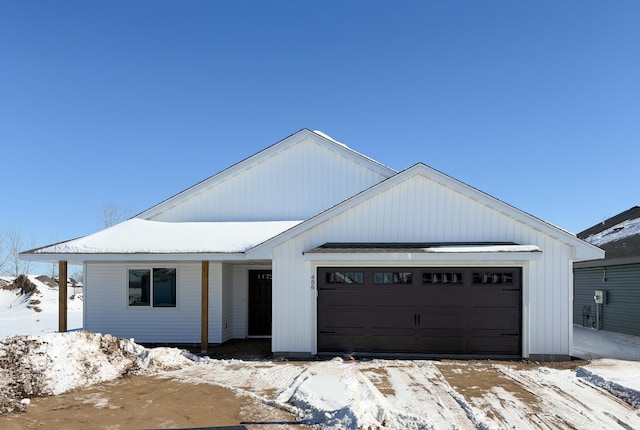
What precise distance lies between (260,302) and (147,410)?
7.40 meters

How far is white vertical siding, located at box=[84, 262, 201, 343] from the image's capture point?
13281 mm

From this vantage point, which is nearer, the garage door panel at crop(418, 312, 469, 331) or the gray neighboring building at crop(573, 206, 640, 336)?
the garage door panel at crop(418, 312, 469, 331)

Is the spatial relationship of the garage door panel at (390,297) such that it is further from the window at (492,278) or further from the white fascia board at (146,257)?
the white fascia board at (146,257)

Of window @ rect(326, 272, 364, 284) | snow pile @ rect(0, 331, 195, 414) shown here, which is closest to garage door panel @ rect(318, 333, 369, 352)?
window @ rect(326, 272, 364, 284)

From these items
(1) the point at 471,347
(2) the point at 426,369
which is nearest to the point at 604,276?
(1) the point at 471,347

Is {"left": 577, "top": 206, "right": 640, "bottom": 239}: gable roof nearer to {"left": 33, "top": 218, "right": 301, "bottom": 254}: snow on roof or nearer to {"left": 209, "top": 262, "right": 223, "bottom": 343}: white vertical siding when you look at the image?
{"left": 33, "top": 218, "right": 301, "bottom": 254}: snow on roof

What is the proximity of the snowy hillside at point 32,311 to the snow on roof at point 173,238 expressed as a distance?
5768 millimetres

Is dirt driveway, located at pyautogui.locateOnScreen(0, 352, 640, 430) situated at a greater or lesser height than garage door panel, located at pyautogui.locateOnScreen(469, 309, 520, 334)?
lesser

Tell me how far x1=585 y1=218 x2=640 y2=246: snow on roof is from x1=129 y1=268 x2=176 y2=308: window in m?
16.7

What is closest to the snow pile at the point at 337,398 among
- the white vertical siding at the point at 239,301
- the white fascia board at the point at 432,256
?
the white fascia board at the point at 432,256

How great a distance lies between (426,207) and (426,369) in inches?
148

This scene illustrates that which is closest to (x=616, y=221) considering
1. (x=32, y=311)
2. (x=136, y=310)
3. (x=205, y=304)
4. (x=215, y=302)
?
(x=215, y=302)

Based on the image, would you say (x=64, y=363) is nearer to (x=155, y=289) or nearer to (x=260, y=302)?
(x=155, y=289)

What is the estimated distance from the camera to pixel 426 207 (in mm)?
10961
